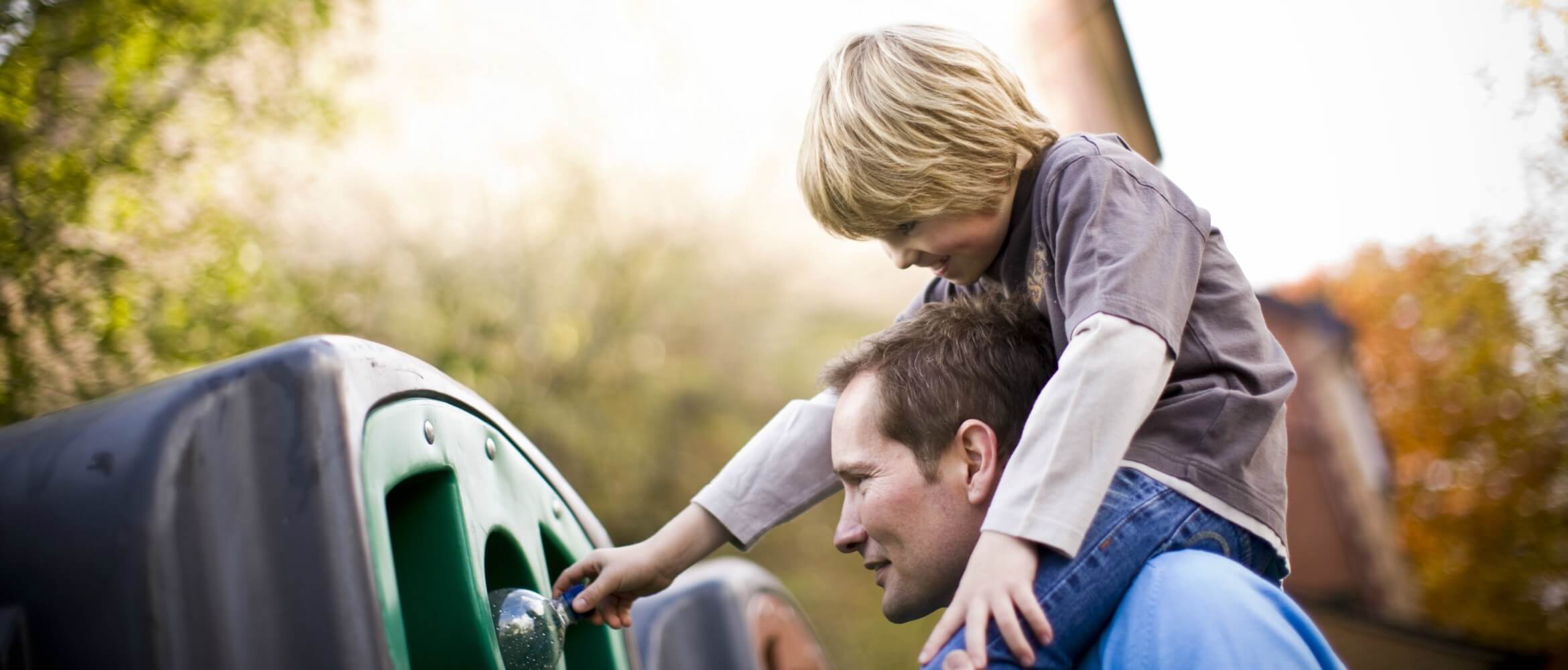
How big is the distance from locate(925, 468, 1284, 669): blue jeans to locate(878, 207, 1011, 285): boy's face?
1.53 ft

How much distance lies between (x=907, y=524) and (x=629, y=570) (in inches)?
18.8

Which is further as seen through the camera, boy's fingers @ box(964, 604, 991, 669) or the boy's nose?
the boy's nose

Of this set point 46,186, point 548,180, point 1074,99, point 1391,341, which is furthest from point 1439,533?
point 46,186

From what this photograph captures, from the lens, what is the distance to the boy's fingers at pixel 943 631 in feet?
4.18

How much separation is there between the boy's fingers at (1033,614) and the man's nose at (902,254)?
2.27ft

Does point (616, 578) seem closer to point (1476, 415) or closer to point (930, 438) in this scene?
point (930, 438)

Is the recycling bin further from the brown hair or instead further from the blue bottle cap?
the brown hair

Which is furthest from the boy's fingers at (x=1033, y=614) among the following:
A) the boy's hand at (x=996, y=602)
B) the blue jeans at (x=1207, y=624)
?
the blue jeans at (x=1207, y=624)

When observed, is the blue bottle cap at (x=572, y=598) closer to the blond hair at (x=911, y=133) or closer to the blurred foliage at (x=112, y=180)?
the blond hair at (x=911, y=133)

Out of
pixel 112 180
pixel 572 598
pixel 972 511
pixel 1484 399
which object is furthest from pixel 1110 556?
pixel 1484 399

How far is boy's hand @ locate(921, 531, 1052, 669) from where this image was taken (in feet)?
4.05

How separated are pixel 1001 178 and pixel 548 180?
21.8ft

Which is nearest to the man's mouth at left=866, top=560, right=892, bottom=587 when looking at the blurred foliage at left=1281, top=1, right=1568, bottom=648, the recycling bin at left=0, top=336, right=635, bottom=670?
the recycling bin at left=0, top=336, right=635, bottom=670

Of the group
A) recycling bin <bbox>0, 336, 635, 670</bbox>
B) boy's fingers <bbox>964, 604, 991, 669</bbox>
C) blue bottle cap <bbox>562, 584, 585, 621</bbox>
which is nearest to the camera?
recycling bin <bbox>0, 336, 635, 670</bbox>
